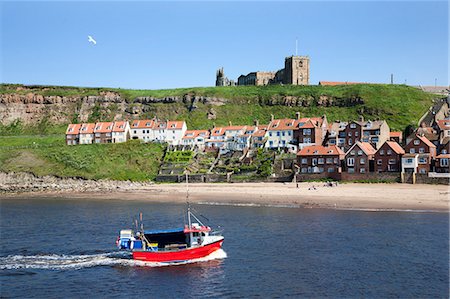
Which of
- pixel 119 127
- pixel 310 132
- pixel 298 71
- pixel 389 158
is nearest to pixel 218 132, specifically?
pixel 310 132

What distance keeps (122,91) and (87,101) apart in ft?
37.7

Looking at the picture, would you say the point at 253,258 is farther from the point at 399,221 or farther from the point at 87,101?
the point at 87,101

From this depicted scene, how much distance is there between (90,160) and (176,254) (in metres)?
69.6

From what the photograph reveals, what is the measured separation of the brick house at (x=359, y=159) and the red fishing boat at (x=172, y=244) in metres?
48.0

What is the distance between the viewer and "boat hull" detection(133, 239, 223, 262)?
4300cm

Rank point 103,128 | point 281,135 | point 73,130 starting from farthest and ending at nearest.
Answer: point 73,130, point 103,128, point 281,135

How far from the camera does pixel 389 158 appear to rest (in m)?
83.9

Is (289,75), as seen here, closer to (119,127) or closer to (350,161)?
(119,127)

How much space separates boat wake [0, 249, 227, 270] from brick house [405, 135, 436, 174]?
159ft

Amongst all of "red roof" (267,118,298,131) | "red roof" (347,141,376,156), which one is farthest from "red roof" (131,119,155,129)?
"red roof" (347,141,376,156)

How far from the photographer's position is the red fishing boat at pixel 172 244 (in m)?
43.1

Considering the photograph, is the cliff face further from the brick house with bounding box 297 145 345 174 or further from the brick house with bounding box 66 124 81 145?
the brick house with bounding box 297 145 345 174

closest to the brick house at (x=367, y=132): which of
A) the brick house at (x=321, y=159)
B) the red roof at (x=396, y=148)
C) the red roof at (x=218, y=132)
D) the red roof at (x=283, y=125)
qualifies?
the brick house at (x=321, y=159)

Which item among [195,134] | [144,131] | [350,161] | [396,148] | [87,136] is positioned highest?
[144,131]
